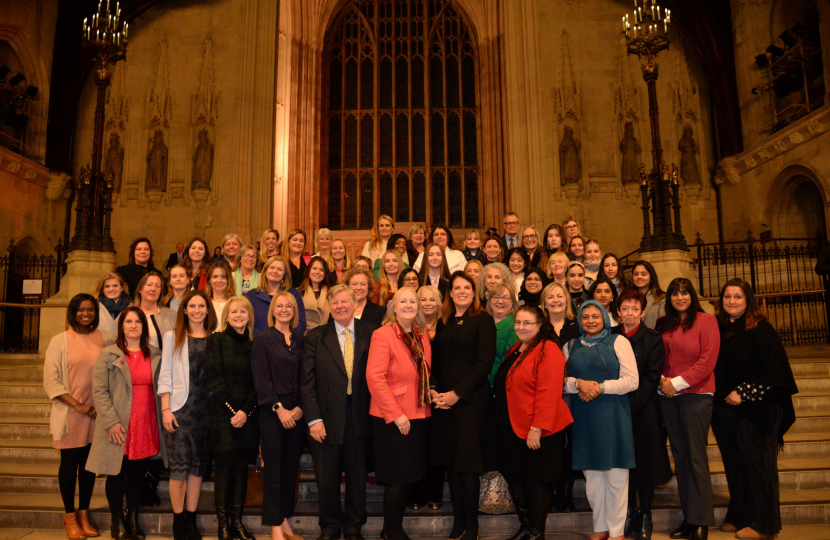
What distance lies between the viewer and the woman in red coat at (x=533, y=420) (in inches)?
142

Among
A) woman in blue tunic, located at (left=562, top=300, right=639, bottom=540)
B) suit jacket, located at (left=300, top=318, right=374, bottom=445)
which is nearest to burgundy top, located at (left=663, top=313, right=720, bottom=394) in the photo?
woman in blue tunic, located at (left=562, top=300, right=639, bottom=540)

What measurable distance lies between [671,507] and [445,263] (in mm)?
2635

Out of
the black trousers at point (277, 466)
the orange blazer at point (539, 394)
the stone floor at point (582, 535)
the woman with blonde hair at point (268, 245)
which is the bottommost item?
the stone floor at point (582, 535)

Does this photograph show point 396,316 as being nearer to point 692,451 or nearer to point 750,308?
point 692,451

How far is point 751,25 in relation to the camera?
44.5 feet

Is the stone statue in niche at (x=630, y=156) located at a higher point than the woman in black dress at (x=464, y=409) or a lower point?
higher

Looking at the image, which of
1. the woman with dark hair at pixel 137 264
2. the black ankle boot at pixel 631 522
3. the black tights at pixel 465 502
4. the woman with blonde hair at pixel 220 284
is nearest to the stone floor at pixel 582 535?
the black ankle boot at pixel 631 522

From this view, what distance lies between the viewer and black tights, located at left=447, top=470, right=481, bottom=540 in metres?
3.67

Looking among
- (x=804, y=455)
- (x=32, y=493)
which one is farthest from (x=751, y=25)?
(x=32, y=493)

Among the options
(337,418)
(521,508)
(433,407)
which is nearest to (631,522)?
(521,508)

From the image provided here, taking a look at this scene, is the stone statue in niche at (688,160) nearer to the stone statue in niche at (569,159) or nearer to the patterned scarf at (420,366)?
the stone statue in niche at (569,159)

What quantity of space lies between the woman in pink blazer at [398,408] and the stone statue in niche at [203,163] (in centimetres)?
1161

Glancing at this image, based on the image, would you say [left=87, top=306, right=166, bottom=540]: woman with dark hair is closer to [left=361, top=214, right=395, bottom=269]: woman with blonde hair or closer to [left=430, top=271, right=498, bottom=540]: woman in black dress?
[left=430, top=271, right=498, bottom=540]: woman in black dress

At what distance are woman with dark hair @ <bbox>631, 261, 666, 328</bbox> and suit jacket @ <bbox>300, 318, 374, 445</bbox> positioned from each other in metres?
2.33
